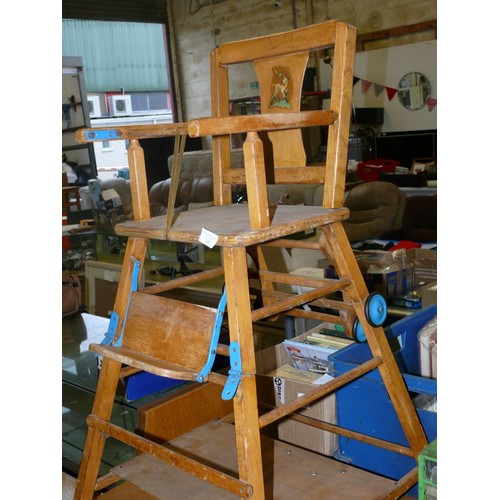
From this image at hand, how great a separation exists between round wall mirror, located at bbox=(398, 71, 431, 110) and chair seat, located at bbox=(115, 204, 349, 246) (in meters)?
5.07

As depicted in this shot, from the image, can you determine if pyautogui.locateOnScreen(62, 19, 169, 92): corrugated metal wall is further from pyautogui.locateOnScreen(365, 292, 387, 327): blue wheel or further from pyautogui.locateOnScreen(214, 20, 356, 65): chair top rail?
pyautogui.locateOnScreen(365, 292, 387, 327): blue wheel


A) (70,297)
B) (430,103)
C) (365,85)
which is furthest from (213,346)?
(365,85)

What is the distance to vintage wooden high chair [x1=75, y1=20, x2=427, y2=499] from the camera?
41.3 inches

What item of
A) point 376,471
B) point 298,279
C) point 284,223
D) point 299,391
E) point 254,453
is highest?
point 284,223

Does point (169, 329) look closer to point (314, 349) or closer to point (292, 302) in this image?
point (292, 302)

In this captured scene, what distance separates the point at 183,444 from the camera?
1.46 m

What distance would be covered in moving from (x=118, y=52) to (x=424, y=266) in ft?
21.8

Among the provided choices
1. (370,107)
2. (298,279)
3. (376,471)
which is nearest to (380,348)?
(298,279)

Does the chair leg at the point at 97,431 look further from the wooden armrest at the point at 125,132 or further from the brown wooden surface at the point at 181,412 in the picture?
the wooden armrest at the point at 125,132

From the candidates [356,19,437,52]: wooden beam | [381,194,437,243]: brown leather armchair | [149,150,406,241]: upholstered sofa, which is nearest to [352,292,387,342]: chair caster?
[381,194,437,243]: brown leather armchair

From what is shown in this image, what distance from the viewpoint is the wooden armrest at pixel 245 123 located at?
96 centimetres
